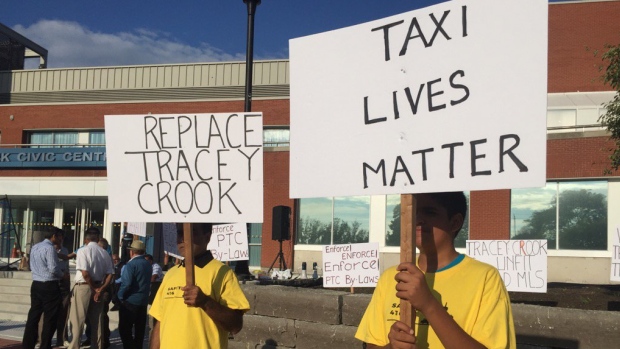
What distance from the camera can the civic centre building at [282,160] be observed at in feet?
72.5

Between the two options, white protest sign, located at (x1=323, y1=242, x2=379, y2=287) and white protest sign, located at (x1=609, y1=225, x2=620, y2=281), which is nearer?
white protest sign, located at (x1=609, y1=225, x2=620, y2=281)

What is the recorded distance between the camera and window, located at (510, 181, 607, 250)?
Result: 21.8 meters

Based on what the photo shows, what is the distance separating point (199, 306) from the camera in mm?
3904

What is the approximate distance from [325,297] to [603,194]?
17335 mm

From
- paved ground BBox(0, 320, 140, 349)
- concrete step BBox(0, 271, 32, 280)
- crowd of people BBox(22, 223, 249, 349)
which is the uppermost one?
crowd of people BBox(22, 223, 249, 349)

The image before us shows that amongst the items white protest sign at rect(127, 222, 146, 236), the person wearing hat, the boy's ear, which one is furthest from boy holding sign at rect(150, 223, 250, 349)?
white protest sign at rect(127, 222, 146, 236)

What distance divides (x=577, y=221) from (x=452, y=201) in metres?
20.8

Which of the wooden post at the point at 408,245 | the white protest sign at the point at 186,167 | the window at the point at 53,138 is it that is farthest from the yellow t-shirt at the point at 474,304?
the window at the point at 53,138

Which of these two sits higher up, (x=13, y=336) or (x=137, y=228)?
(x=137, y=228)

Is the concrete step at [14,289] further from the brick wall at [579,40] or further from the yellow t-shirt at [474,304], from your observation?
the brick wall at [579,40]

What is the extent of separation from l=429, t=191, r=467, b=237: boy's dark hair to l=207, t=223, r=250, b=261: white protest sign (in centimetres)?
854

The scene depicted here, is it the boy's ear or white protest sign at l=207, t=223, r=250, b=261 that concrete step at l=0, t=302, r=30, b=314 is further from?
the boy's ear

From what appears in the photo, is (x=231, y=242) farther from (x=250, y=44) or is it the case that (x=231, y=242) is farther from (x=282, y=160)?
(x=282, y=160)

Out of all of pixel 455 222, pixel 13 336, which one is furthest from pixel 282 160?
pixel 455 222
